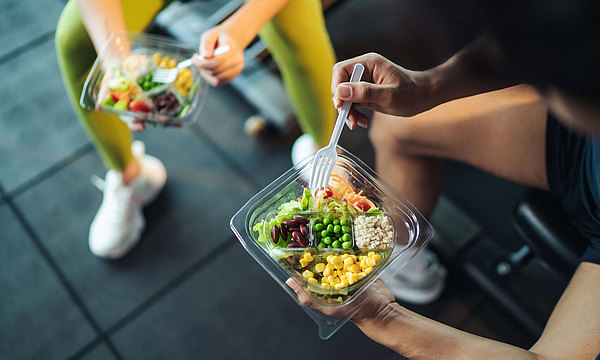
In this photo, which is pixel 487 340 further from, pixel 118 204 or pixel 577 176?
pixel 118 204

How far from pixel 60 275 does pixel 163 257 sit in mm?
347

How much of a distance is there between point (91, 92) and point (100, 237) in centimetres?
63

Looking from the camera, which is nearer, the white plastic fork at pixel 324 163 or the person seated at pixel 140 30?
the white plastic fork at pixel 324 163

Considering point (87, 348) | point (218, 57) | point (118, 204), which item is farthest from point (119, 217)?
point (218, 57)

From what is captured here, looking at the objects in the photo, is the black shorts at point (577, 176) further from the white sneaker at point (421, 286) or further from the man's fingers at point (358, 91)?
the white sneaker at point (421, 286)

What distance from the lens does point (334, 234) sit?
2.04 feet

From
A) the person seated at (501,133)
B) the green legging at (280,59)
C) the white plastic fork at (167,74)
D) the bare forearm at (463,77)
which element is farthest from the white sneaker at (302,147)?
the bare forearm at (463,77)

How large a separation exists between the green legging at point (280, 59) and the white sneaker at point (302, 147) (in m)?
0.13

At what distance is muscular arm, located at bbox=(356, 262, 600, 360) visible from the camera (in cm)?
60

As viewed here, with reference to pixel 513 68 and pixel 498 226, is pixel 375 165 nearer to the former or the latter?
pixel 513 68

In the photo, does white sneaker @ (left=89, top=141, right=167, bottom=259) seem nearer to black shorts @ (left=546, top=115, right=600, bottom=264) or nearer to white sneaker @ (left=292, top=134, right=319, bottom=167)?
white sneaker @ (left=292, top=134, right=319, bottom=167)

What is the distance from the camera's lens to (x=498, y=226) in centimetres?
137

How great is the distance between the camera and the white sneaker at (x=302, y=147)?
145cm

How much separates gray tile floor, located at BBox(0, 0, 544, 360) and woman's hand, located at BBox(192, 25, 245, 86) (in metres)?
0.36
